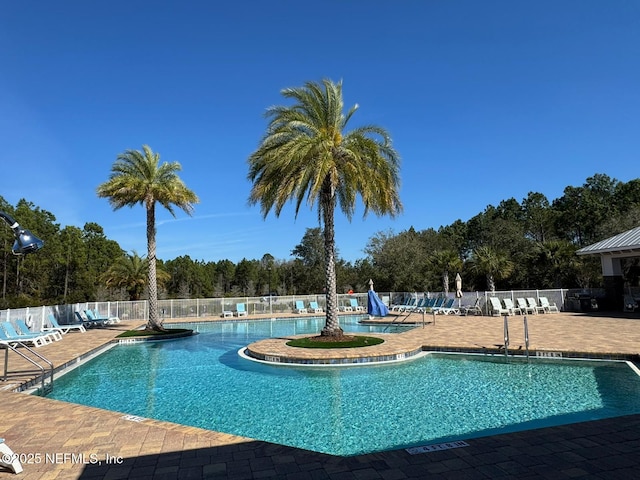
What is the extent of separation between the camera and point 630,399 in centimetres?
719

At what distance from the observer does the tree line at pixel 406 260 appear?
31391 millimetres

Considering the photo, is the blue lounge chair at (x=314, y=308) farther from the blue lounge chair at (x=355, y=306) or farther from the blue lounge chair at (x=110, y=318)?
the blue lounge chair at (x=110, y=318)

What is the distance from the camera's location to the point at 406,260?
3681cm

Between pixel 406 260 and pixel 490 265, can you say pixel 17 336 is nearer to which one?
pixel 490 265

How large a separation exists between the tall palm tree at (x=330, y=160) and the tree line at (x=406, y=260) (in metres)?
18.1

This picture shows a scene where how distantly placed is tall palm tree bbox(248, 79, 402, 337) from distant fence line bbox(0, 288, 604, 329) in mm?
→ 11794

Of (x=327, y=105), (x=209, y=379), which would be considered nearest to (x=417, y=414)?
(x=209, y=379)

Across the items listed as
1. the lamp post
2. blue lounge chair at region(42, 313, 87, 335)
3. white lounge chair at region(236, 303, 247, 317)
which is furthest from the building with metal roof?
blue lounge chair at region(42, 313, 87, 335)

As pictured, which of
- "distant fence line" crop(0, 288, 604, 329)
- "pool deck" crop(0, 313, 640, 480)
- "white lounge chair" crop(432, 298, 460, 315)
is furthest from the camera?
"white lounge chair" crop(432, 298, 460, 315)

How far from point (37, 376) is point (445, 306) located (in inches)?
790

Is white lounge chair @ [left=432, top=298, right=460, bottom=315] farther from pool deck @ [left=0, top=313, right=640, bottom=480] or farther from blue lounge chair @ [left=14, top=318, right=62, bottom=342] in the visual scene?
pool deck @ [left=0, top=313, right=640, bottom=480]

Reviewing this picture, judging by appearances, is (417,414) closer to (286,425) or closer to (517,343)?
(286,425)

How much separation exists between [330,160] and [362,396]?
7.07 meters

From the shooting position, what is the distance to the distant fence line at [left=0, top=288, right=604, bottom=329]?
21275 millimetres
